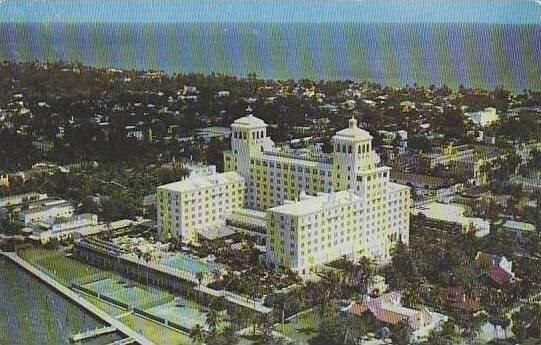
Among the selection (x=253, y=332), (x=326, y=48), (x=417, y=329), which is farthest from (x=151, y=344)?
(x=326, y=48)

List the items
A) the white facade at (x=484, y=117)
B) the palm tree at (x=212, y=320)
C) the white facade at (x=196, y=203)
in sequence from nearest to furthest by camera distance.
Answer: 1. the palm tree at (x=212, y=320)
2. the white facade at (x=196, y=203)
3. the white facade at (x=484, y=117)

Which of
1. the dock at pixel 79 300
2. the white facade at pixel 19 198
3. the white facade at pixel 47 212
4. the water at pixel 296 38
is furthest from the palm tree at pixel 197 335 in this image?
the white facade at pixel 19 198

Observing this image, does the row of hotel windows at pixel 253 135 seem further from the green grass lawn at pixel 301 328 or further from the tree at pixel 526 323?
the tree at pixel 526 323

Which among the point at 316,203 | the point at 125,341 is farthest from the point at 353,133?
the point at 125,341

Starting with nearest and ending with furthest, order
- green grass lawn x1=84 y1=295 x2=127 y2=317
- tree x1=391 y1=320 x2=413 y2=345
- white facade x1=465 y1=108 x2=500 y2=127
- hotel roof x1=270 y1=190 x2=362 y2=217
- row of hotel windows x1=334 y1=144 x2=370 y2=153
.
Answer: tree x1=391 y1=320 x2=413 y2=345
green grass lawn x1=84 y1=295 x2=127 y2=317
hotel roof x1=270 y1=190 x2=362 y2=217
row of hotel windows x1=334 y1=144 x2=370 y2=153
white facade x1=465 y1=108 x2=500 y2=127

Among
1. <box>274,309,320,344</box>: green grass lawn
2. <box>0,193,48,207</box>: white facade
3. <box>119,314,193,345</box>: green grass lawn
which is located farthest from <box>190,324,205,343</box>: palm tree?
<box>0,193,48,207</box>: white facade

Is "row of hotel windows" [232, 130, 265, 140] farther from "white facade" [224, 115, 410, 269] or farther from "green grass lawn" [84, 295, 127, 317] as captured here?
"green grass lawn" [84, 295, 127, 317]
